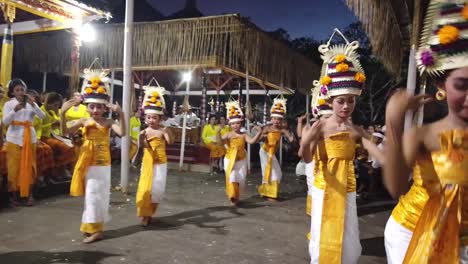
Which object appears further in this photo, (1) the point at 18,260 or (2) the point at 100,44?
(2) the point at 100,44

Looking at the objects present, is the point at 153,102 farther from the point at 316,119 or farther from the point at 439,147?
the point at 439,147

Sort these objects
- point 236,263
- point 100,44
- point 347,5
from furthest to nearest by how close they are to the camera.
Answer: point 100,44, point 347,5, point 236,263

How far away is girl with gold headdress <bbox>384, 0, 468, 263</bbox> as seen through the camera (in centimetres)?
179

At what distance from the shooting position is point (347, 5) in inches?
272

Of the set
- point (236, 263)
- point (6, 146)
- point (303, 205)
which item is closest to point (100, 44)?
point (6, 146)

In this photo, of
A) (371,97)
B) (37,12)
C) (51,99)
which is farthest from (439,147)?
(371,97)

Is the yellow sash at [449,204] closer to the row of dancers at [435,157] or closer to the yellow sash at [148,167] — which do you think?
the row of dancers at [435,157]

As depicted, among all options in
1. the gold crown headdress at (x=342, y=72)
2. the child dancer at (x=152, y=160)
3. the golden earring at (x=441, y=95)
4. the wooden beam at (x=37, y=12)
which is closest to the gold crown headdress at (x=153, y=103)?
the child dancer at (x=152, y=160)

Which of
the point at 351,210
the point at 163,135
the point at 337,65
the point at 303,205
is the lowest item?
the point at 303,205

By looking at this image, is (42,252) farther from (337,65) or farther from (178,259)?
(337,65)

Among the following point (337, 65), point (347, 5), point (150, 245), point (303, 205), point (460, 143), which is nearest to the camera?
point (460, 143)

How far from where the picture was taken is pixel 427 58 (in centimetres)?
188

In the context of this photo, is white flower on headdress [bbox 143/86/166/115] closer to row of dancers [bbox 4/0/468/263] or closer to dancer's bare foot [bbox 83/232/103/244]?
row of dancers [bbox 4/0/468/263]

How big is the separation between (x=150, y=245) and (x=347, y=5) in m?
5.18
